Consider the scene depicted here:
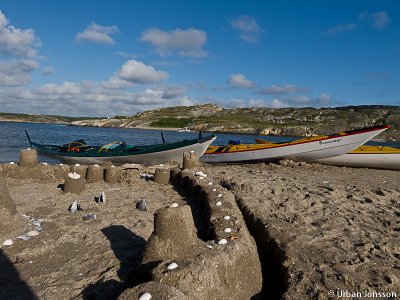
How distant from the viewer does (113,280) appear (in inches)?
197

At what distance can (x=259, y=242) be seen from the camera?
684cm

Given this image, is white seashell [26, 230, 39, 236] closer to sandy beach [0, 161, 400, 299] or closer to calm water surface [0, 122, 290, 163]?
sandy beach [0, 161, 400, 299]

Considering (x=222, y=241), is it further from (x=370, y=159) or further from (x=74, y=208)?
(x=370, y=159)

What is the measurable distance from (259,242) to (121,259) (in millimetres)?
2769

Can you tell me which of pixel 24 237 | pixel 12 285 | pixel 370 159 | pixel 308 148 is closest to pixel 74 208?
pixel 24 237

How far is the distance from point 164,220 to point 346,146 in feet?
57.1

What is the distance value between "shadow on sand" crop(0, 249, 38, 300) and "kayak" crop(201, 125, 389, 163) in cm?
1692

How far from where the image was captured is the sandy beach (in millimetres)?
4738

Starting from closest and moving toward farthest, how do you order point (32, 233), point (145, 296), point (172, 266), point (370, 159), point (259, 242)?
1. point (145, 296)
2. point (172, 266)
3. point (32, 233)
4. point (259, 242)
5. point (370, 159)

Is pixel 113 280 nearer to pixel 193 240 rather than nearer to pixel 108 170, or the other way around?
pixel 193 240

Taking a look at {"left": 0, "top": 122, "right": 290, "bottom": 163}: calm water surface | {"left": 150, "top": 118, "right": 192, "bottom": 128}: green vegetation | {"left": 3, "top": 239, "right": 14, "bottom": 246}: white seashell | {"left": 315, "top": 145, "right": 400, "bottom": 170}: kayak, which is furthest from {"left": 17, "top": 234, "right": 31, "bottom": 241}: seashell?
{"left": 150, "top": 118, "right": 192, "bottom": 128}: green vegetation

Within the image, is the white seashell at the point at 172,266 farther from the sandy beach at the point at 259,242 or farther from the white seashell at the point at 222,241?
the white seashell at the point at 222,241

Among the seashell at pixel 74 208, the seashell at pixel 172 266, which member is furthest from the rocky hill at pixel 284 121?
the seashell at pixel 172 266

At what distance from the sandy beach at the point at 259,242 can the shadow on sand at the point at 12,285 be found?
0.04ft
